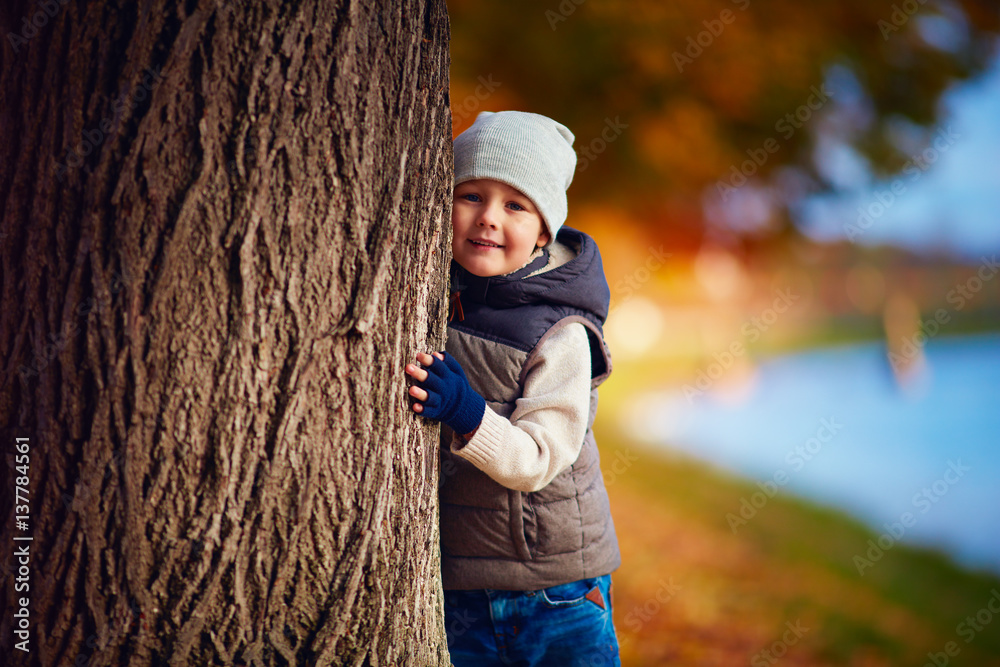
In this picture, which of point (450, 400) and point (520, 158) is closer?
point (450, 400)

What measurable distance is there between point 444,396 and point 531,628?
30.4 inches

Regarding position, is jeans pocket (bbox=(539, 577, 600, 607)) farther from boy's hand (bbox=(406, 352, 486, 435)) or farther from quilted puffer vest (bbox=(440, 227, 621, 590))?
boy's hand (bbox=(406, 352, 486, 435))

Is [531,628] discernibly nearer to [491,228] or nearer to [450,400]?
[450,400]

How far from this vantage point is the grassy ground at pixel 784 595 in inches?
182

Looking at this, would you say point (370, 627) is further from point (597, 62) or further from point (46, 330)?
point (597, 62)

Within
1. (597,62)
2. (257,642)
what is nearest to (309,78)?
(257,642)

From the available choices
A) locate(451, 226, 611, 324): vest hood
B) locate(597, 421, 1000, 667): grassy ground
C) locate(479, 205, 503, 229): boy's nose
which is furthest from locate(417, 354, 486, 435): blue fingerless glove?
locate(597, 421, 1000, 667): grassy ground

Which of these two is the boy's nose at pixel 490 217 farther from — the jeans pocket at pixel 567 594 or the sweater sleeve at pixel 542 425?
the jeans pocket at pixel 567 594

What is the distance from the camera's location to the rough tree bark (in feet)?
4.60

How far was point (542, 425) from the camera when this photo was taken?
71.5 inches

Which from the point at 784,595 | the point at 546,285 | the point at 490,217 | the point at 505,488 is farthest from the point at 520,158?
the point at 784,595

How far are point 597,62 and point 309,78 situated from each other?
14.0 feet

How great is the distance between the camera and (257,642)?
1.50 meters

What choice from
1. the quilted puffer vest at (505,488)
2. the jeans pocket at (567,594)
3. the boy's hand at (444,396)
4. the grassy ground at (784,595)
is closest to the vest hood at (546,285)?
the quilted puffer vest at (505,488)
